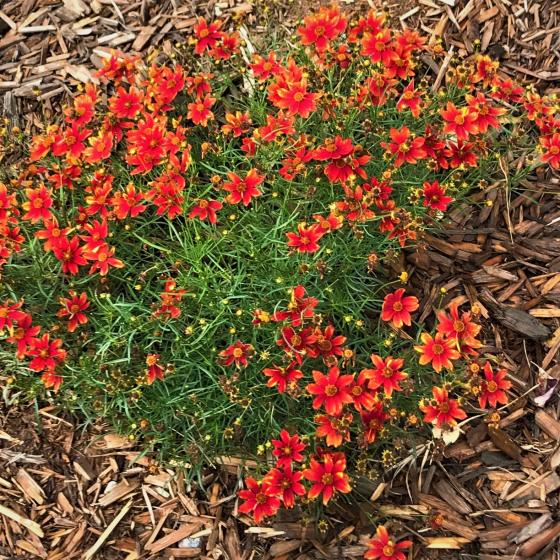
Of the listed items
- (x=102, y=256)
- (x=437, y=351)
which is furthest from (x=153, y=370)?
(x=437, y=351)

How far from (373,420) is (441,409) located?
29 centimetres

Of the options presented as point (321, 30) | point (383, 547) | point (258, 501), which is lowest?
point (383, 547)

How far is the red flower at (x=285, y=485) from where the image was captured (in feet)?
8.43

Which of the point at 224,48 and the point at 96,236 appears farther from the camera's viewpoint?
the point at 224,48

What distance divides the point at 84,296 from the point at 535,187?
2592mm

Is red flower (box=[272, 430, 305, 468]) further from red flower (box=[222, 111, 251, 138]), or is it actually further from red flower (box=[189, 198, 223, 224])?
red flower (box=[222, 111, 251, 138])

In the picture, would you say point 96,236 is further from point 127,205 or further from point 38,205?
point 38,205

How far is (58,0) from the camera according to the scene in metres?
4.56

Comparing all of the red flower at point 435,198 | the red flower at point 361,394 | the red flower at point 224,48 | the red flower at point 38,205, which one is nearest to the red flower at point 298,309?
the red flower at point 361,394

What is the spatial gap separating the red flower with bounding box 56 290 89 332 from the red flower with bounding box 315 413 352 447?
121 cm

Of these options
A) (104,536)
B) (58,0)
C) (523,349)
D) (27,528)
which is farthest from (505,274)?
(58,0)

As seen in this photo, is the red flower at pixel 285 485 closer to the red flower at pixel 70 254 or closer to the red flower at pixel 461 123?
the red flower at pixel 70 254

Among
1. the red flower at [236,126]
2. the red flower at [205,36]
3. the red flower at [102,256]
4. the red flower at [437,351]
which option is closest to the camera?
the red flower at [437,351]

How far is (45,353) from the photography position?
9.34 ft
